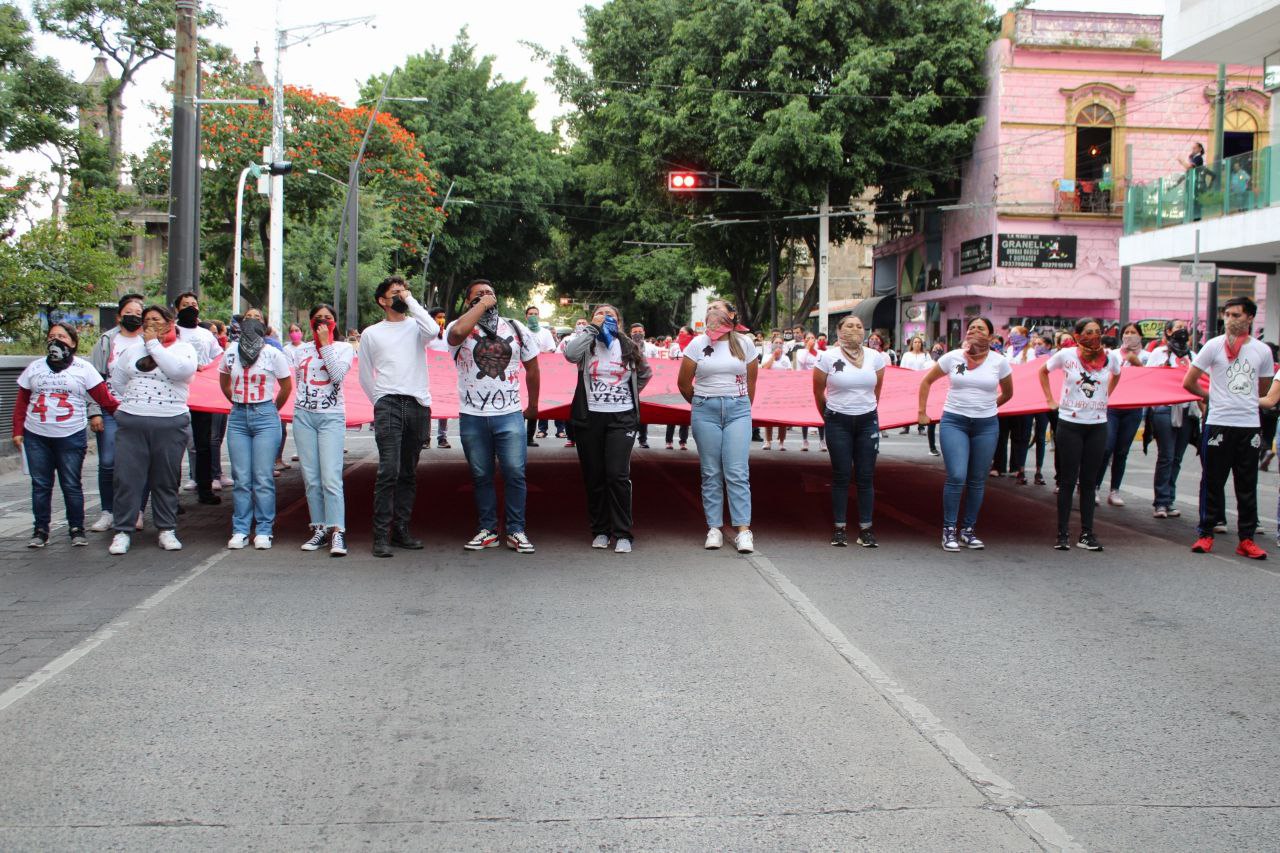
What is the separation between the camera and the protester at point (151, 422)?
9281 millimetres

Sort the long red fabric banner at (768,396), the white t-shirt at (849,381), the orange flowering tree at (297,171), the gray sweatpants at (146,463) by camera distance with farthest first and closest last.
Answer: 1. the orange flowering tree at (297,171)
2. the long red fabric banner at (768,396)
3. the white t-shirt at (849,381)
4. the gray sweatpants at (146,463)

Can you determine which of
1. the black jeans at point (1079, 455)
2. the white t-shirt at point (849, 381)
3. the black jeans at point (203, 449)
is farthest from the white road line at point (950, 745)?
the black jeans at point (203, 449)

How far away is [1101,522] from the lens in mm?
11906

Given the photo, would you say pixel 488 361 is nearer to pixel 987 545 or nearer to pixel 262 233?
pixel 987 545

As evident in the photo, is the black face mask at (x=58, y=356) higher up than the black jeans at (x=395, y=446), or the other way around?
the black face mask at (x=58, y=356)

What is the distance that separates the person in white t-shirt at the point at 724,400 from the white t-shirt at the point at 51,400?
15.0ft

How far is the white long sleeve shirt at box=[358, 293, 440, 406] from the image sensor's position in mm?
8961

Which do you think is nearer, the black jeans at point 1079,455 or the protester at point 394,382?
the protester at point 394,382

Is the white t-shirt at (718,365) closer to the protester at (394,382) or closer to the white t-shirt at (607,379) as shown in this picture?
the white t-shirt at (607,379)

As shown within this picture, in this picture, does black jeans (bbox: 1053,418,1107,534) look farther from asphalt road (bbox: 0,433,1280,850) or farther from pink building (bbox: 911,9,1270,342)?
pink building (bbox: 911,9,1270,342)

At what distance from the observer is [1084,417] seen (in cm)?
987

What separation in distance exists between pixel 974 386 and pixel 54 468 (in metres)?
7.08

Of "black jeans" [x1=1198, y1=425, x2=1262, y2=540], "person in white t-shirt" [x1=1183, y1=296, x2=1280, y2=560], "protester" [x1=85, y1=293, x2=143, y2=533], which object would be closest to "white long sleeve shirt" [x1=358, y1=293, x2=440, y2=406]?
"protester" [x1=85, y1=293, x2=143, y2=533]

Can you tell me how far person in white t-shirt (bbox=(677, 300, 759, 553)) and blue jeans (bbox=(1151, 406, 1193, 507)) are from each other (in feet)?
15.3
